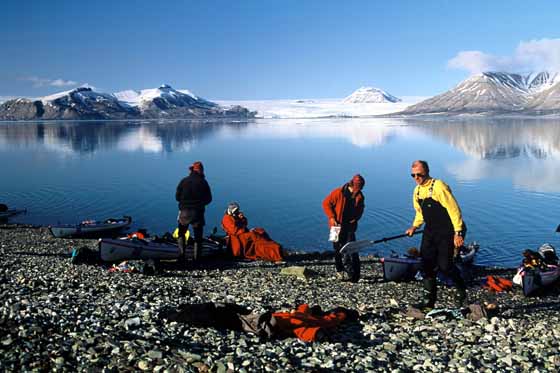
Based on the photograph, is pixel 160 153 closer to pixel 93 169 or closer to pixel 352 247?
pixel 93 169

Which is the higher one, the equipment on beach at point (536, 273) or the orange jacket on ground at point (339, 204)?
the orange jacket on ground at point (339, 204)

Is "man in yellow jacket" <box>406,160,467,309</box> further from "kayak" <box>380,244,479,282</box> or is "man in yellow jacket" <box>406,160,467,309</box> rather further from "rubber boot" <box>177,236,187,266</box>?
"rubber boot" <box>177,236,187,266</box>

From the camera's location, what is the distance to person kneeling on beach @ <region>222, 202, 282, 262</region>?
1441 cm

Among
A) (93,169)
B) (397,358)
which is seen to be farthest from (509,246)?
(93,169)

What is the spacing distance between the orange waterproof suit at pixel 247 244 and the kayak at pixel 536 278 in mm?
6050

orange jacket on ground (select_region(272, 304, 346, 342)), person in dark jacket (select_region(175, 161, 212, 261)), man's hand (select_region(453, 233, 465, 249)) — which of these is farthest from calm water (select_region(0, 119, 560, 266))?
orange jacket on ground (select_region(272, 304, 346, 342))

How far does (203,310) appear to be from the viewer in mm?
7414

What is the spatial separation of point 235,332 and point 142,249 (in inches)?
276

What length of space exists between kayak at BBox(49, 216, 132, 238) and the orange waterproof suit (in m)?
7.18

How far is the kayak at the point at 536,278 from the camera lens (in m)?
11.6

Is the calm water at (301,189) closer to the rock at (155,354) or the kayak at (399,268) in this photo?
the kayak at (399,268)

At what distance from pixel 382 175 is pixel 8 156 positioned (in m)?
39.4

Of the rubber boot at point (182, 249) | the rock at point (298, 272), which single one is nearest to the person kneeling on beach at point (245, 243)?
the rubber boot at point (182, 249)

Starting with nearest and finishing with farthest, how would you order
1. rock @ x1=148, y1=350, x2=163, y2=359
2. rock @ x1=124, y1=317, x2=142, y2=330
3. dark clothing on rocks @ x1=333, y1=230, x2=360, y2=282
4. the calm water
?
rock @ x1=148, y1=350, x2=163, y2=359 → rock @ x1=124, y1=317, x2=142, y2=330 → dark clothing on rocks @ x1=333, y1=230, x2=360, y2=282 → the calm water
